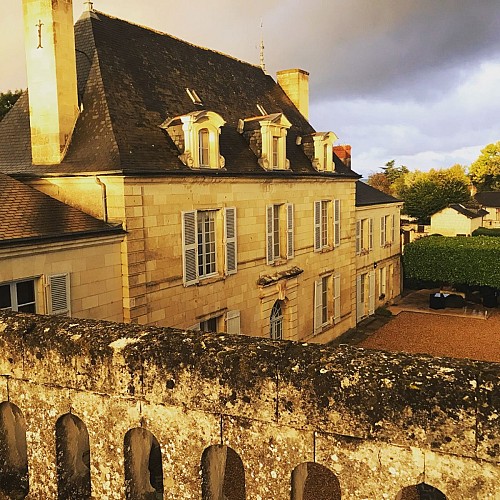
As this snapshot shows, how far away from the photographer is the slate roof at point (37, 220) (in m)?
9.38

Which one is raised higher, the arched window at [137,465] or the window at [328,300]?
the arched window at [137,465]

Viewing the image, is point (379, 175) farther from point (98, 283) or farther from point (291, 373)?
point (291, 373)

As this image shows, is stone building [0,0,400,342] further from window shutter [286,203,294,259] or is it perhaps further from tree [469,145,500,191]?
tree [469,145,500,191]

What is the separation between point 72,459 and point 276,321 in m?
12.5

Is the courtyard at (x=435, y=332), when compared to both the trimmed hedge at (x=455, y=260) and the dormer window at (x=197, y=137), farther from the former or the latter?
the dormer window at (x=197, y=137)

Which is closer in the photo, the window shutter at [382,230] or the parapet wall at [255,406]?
the parapet wall at [255,406]

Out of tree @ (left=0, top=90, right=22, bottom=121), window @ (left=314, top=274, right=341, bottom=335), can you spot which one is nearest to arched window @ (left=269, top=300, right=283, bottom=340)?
window @ (left=314, top=274, right=341, bottom=335)

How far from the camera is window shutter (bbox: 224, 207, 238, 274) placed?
1400cm

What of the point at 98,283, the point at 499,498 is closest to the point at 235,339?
the point at 499,498

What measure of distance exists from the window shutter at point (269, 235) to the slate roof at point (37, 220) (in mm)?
5665

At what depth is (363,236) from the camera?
76.5ft

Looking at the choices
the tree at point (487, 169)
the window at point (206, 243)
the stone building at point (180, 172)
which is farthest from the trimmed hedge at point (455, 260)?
the tree at point (487, 169)

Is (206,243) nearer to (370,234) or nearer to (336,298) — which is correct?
(336,298)

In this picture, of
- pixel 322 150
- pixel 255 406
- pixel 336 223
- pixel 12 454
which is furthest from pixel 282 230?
pixel 255 406
